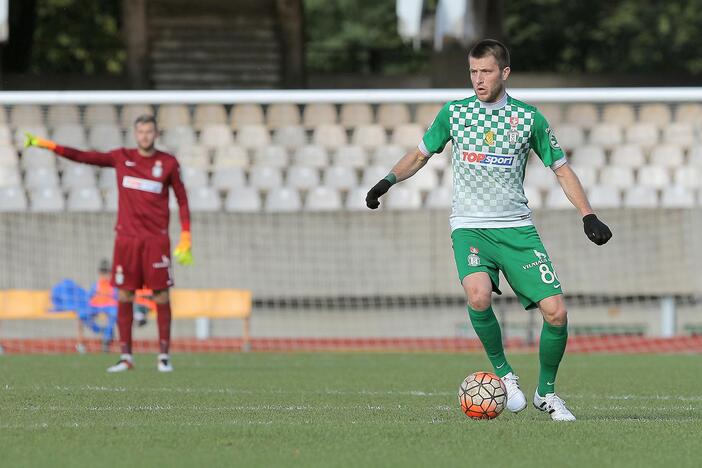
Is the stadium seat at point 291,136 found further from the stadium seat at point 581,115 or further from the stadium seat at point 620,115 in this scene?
the stadium seat at point 620,115

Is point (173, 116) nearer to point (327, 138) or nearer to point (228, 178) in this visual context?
point (228, 178)

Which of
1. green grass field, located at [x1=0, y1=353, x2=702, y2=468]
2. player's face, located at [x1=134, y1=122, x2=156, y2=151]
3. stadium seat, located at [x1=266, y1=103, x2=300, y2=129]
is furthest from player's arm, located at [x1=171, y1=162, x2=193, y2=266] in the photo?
stadium seat, located at [x1=266, y1=103, x2=300, y2=129]

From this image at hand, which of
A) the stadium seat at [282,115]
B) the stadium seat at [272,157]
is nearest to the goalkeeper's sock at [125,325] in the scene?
the stadium seat at [272,157]

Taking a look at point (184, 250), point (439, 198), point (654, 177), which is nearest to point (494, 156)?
point (184, 250)

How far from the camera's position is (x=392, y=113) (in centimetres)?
1917

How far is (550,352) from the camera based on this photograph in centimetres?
697

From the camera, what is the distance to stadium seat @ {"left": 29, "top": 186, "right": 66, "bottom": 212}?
1792 centimetres

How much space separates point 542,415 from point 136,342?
10669mm

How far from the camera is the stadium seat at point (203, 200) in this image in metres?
18.1

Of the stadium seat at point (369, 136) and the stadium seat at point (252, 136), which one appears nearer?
the stadium seat at point (252, 136)

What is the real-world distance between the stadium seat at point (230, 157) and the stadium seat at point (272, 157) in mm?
180

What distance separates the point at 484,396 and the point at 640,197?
12308 millimetres

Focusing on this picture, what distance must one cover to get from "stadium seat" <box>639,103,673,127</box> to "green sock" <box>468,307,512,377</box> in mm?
11996

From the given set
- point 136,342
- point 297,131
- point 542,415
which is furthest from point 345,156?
point 542,415
